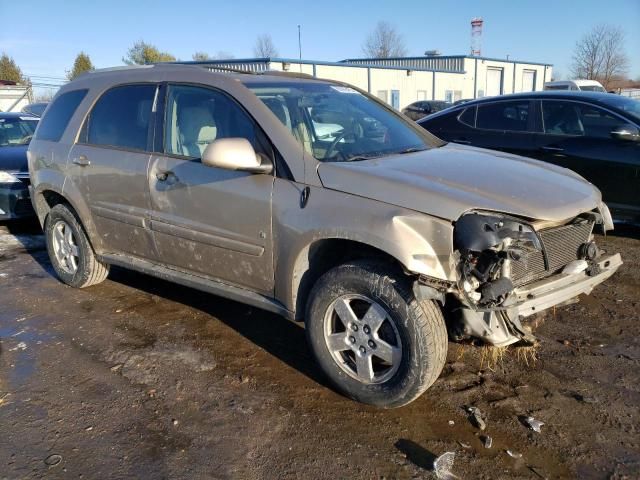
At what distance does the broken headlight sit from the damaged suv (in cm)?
1

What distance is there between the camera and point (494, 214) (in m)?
2.79

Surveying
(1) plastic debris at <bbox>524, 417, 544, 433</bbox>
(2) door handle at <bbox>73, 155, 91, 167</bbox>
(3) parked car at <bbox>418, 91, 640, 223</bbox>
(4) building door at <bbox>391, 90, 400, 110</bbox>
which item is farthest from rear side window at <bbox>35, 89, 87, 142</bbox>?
(4) building door at <bbox>391, 90, 400, 110</bbox>

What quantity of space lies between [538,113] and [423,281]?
4406 mm

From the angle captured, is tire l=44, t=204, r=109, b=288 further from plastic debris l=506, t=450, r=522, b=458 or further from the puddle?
plastic debris l=506, t=450, r=522, b=458

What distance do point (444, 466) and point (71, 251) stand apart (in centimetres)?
391

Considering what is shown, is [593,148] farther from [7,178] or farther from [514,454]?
[7,178]

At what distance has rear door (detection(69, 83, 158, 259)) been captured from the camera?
Answer: 3994 millimetres

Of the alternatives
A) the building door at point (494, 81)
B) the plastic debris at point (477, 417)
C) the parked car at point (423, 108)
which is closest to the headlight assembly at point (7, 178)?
the plastic debris at point (477, 417)

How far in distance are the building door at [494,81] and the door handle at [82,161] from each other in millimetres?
41197

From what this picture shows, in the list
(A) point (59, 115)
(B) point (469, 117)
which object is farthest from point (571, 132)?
(A) point (59, 115)

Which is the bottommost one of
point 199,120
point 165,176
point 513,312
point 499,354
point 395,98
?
point 499,354

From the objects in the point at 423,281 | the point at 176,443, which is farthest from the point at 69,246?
the point at 423,281

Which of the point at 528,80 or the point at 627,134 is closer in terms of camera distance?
the point at 627,134

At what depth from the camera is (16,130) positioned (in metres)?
8.56
